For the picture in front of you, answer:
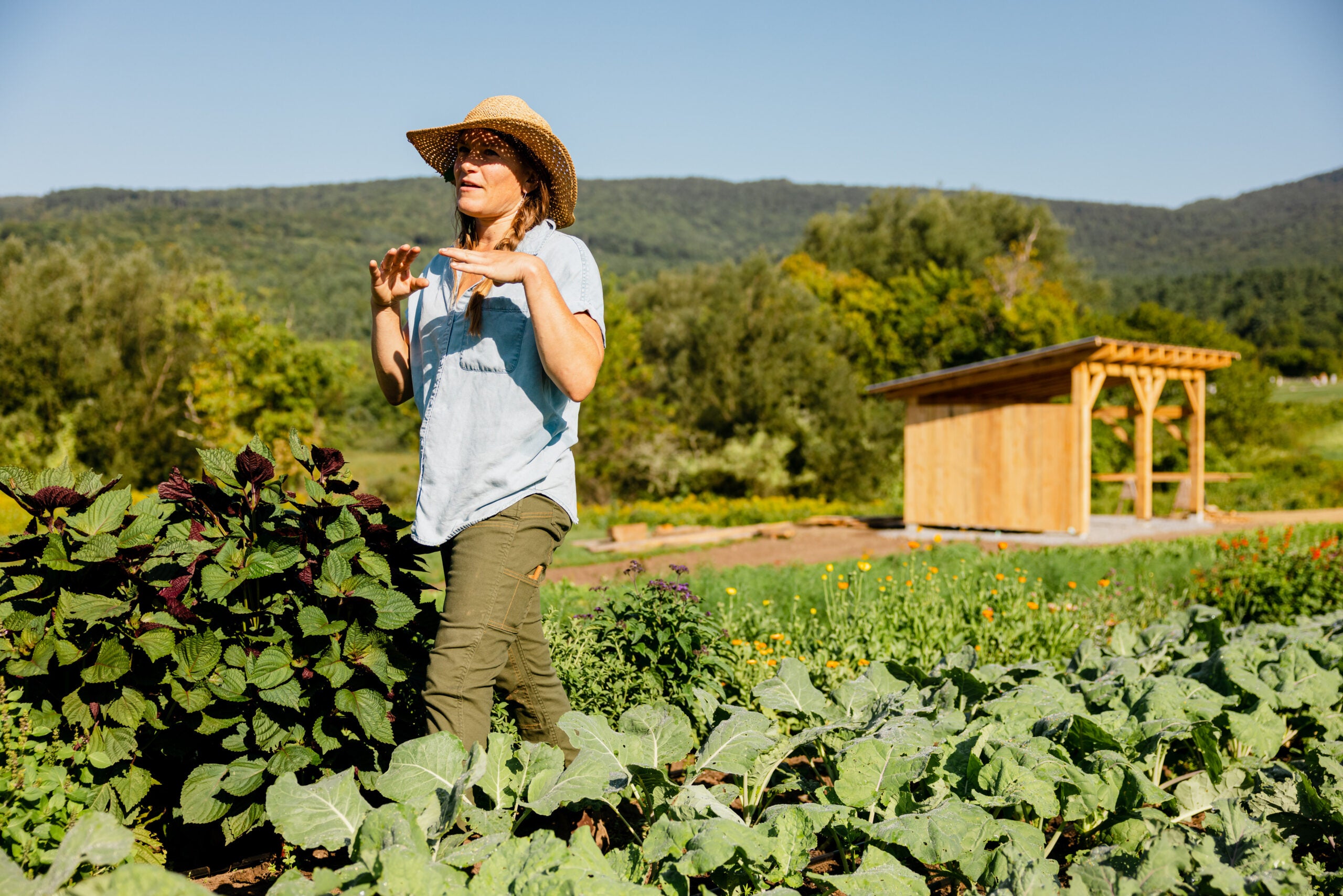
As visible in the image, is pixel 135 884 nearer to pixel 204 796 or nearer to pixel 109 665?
pixel 204 796

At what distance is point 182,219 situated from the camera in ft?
208

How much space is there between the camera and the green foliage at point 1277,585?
17.8ft

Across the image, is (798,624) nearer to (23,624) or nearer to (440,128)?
(440,128)

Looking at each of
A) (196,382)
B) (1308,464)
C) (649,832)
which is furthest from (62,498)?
(1308,464)

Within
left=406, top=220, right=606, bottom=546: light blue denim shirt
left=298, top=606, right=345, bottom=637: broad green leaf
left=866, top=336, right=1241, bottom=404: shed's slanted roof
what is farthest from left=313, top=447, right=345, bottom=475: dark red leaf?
left=866, top=336, right=1241, bottom=404: shed's slanted roof

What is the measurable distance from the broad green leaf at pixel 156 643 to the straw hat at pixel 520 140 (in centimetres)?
144

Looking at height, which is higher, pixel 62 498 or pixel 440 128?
pixel 440 128

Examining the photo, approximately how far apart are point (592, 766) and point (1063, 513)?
11.1m


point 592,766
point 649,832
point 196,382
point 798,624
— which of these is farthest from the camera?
point 196,382

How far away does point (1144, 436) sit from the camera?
12.8 metres

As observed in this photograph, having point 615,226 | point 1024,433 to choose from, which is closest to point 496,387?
point 1024,433

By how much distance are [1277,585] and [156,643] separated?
6.22 meters

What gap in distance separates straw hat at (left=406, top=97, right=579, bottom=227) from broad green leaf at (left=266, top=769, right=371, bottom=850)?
1585mm

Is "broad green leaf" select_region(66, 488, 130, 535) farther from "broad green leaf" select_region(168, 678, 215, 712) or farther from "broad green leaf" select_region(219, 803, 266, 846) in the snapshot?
"broad green leaf" select_region(219, 803, 266, 846)
